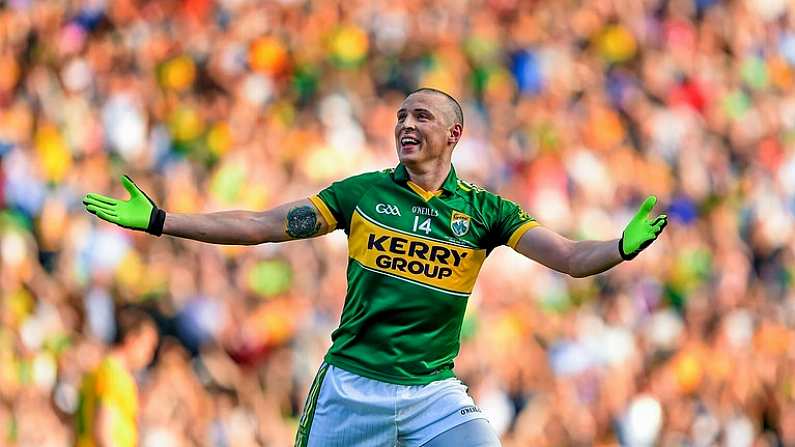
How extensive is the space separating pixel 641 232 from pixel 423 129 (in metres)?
1.10

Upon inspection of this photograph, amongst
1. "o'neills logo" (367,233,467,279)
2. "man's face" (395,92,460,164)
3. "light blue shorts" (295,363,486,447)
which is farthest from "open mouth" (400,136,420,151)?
"light blue shorts" (295,363,486,447)

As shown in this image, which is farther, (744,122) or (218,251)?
(744,122)

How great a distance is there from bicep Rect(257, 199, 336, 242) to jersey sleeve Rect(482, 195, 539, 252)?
735mm

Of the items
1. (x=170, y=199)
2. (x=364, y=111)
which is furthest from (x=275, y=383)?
(x=364, y=111)

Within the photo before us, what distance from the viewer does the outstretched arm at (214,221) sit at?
619cm

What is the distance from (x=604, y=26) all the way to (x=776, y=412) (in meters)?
5.67

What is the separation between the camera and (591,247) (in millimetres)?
6211

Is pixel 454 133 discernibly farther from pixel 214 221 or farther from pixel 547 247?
pixel 214 221

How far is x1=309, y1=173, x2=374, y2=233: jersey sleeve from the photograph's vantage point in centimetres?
646

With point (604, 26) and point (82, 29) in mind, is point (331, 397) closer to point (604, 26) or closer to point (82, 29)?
point (82, 29)

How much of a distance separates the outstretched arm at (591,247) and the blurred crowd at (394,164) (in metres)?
4.64

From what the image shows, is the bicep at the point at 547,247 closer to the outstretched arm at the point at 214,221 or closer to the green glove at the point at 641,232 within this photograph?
the green glove at the point at 641,232

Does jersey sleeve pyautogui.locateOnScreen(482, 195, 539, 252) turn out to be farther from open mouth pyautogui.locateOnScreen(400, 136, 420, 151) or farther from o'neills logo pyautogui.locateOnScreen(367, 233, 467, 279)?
open mouth pyautogui.locateOnScreen(400, 136, 420, 151)

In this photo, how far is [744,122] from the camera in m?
15.8
